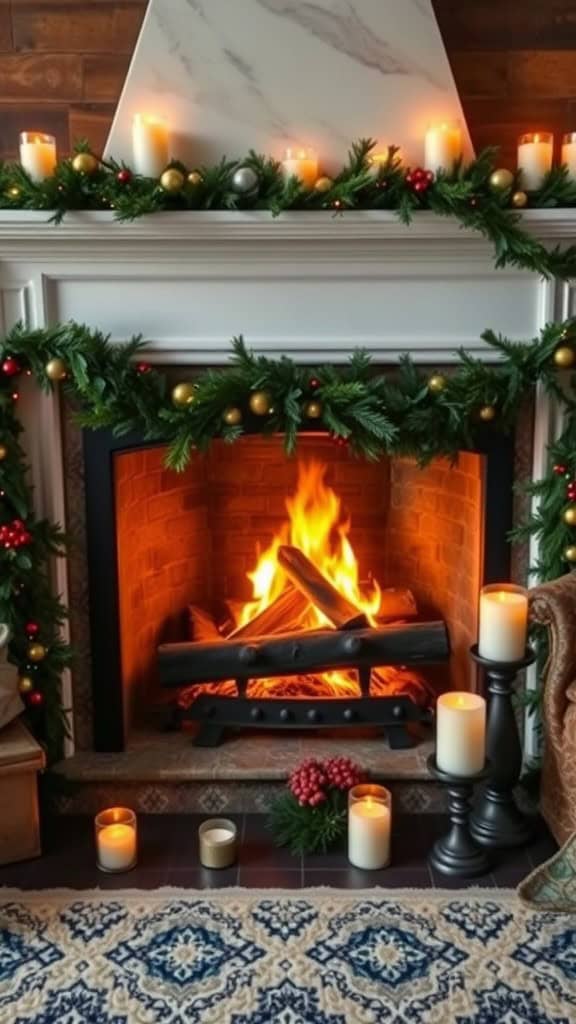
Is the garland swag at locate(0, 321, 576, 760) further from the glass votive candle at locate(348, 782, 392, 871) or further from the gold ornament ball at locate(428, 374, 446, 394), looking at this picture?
the glass votive candle at locate(348, 782, 392, 871)

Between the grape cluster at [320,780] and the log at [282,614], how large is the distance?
479mm

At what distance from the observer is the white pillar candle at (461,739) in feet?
7.30

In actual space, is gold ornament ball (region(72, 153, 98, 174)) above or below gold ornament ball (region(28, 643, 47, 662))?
above

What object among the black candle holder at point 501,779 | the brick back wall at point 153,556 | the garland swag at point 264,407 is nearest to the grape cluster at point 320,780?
the black candle holder at point 501,779

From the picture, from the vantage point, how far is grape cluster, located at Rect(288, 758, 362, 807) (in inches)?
96.8

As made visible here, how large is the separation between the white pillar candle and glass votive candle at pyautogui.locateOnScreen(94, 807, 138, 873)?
0.77 meters

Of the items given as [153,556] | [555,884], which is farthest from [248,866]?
[153,556]

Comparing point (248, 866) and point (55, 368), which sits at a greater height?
point (55, 368)

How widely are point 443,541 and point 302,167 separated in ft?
3.90

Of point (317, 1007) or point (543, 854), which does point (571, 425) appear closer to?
point (543, 854)

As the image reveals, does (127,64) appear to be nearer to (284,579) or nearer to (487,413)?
(487,413)

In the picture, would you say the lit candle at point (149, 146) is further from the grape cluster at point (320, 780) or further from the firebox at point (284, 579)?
the grape cluster at point (320, 780)

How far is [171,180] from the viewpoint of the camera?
224 centimetres

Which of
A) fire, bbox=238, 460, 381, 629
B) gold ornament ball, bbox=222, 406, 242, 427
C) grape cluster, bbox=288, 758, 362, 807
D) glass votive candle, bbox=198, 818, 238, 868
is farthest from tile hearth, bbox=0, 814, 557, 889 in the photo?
gold ornament ball, bbox=222, 406, 242, 427
